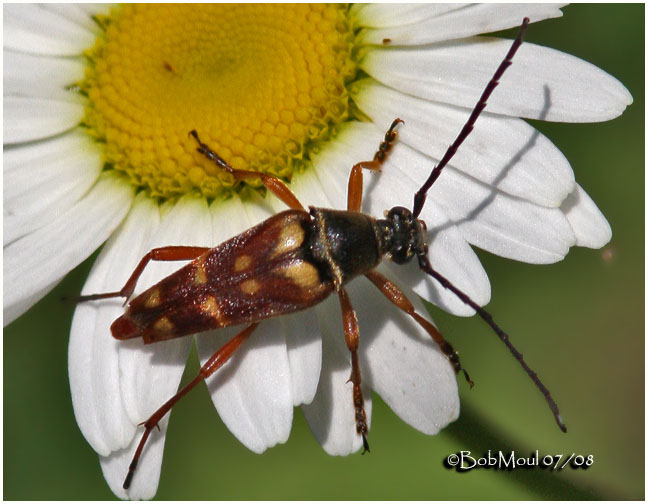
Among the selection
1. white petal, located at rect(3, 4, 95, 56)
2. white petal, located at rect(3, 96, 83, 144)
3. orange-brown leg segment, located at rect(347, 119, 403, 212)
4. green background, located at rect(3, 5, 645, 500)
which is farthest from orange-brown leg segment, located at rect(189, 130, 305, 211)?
green background, located at rect(3, 5, 645, 500)

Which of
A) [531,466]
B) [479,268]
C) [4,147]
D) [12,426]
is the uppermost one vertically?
[4,147]

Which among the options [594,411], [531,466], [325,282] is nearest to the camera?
[325,282]

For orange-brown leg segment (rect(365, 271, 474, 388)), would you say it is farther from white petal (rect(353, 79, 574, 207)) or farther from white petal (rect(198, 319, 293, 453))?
white petal (rect(353, 79, 574, 207))

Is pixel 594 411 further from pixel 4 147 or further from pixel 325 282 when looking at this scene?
pixel 4 147

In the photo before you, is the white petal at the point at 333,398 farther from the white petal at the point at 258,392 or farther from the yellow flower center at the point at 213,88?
the yellow flower center at the point at 213,88

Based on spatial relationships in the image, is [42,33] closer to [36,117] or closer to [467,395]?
[36,117]

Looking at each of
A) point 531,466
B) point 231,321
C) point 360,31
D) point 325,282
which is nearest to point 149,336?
point 231,321
